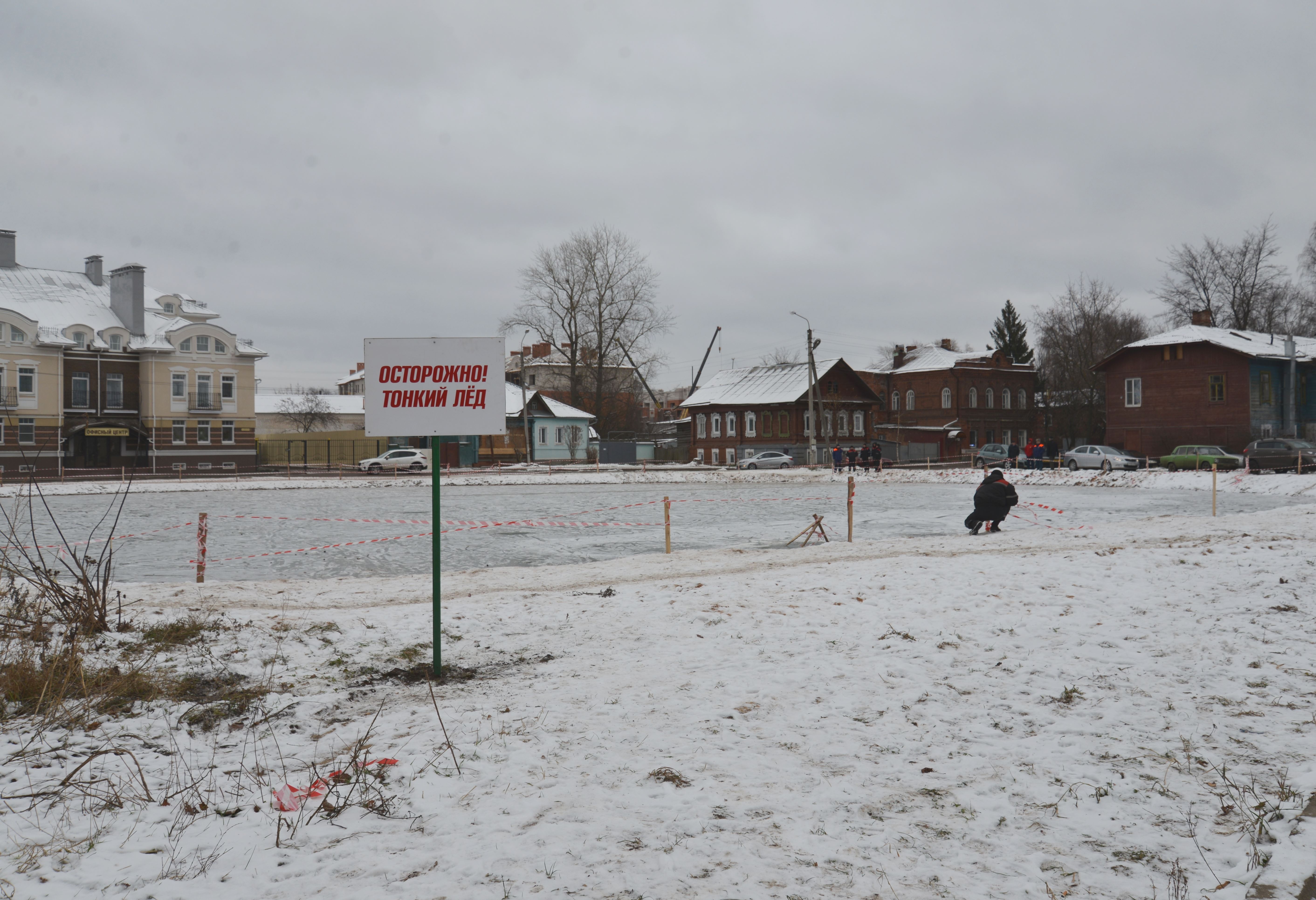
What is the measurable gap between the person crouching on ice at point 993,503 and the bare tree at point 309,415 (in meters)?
65.3

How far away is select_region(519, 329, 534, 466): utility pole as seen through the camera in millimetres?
59656

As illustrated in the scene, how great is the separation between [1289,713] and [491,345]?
250 inches

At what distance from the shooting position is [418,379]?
7.02 metres

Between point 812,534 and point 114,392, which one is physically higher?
point 114,392

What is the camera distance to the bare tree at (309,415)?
7381cm

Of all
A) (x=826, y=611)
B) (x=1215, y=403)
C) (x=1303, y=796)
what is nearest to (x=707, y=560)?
(x=826, y=611)

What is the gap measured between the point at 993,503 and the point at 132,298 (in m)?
55.7

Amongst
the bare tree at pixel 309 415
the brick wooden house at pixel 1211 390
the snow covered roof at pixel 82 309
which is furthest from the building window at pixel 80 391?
the brick wooden house at pixel 1211 390

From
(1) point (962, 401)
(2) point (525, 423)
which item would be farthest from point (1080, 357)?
(2) point (525, 423)

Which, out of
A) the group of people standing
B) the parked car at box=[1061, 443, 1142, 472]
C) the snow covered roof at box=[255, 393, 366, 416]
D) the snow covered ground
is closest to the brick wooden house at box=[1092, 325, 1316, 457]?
the parked car at box=[1061, 443, 1142, 472]

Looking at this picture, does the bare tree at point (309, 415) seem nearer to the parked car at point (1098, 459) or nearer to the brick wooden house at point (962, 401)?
the brick wooden house at point (962, 401)

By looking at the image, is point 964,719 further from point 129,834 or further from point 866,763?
point 129,834

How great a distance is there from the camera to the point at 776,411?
224ft

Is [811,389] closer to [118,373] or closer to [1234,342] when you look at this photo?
[1234,342]
